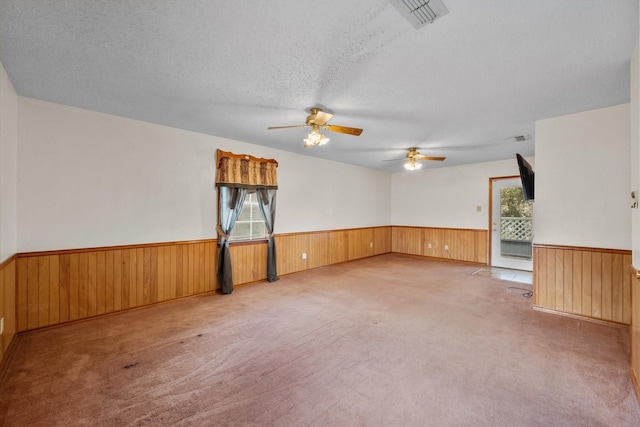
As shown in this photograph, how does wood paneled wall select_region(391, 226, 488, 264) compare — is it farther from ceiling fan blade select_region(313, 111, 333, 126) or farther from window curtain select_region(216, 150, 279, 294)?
ceiling fan blade select_region(313, 111, 333, 126)

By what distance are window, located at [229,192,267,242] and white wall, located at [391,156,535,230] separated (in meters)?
4.51

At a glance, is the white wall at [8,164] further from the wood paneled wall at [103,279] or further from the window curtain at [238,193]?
the window curtain at [238,193]

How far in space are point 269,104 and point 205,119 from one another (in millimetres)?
1029

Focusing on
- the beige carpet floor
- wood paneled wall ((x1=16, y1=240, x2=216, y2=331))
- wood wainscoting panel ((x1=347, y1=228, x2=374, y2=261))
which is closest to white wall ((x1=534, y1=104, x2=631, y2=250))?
the beige carpet floor

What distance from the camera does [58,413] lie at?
171cm

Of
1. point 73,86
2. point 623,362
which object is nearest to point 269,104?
point 73,86

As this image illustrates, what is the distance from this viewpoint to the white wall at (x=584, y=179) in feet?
9.73

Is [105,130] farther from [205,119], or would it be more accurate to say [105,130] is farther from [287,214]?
[287,214]

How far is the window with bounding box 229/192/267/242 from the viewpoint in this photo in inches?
181

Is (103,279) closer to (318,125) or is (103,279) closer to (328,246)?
(318,125)

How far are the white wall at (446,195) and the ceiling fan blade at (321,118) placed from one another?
4.90 m

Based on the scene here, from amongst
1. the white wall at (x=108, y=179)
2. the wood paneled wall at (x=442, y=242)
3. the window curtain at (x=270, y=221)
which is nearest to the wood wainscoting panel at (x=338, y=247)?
the window curtain at (x=270, y=221)

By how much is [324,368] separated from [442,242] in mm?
5712

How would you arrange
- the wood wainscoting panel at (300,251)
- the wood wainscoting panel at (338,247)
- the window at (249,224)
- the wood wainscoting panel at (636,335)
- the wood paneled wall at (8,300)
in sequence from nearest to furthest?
the wood wainscoting panel at (636,335) → the wood paneled wall at (8,300) → the window at (249,224) → the wood wainscoting panel at (300,251) → the wood wainscoting panel at (338,247)
